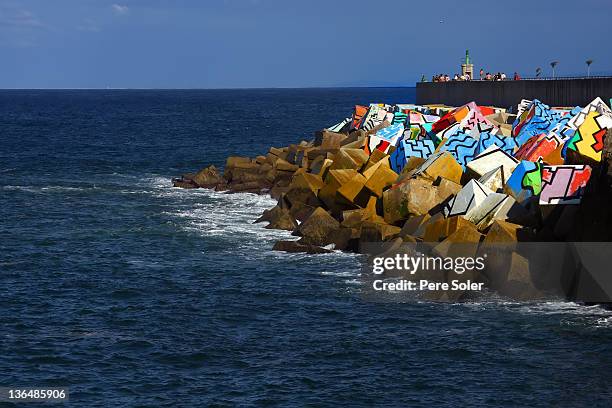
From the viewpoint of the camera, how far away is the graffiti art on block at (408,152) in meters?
43.7

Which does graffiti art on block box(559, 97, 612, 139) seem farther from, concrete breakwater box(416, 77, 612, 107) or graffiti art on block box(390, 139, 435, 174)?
concrete breakwater box(416, 77, 612, 107)

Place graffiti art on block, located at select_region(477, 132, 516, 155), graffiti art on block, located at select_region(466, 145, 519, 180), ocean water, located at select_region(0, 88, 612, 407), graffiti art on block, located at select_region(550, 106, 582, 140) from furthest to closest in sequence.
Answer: graffiti art on block, located at select_region(477, 132, 516, 155), graffiti art on block, located at select_region(550, 106, 582, 140), graffiti art on block, located at select_region(466, 145, 519, 180), ocean water, located at select_region(0, 88, 612, 407)

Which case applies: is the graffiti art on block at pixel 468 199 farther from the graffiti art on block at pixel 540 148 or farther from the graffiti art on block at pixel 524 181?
the graffiti art on block at pixel 540 148

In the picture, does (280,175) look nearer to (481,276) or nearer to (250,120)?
(481,276)

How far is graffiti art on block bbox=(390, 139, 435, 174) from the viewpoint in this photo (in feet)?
143

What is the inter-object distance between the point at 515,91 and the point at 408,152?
1327 inches

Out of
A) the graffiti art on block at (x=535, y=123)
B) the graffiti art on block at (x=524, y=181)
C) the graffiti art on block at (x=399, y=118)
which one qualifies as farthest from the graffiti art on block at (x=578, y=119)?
the graffiti art on block at (x=399, y=118)

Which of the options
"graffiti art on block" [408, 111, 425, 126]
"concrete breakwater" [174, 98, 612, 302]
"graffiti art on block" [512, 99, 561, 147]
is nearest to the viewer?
"concrete breakwater" [174, 98, 612, 302]

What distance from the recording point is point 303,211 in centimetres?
4275

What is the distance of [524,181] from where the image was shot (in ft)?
113

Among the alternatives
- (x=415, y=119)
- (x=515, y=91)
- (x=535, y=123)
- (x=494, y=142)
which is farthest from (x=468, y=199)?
(x=515, y=91)

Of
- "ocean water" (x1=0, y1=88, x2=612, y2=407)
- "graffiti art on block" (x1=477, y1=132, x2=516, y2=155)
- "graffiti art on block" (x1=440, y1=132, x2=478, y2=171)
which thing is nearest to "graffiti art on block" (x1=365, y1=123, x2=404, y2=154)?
"graffiti art on block" (x1=440, y1=132, x2=478, y2=171)

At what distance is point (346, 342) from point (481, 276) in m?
6.04

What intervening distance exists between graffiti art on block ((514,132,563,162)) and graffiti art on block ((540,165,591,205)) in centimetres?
635
